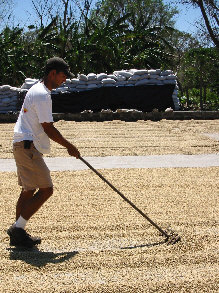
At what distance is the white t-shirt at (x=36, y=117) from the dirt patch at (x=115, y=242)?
0.87 m

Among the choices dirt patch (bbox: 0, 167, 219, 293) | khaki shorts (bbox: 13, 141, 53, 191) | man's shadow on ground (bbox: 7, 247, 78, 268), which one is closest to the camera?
dirt patch (bbox: 0, 167, 219, 293)

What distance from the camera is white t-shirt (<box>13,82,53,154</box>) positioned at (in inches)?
153

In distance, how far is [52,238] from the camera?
14.4ft

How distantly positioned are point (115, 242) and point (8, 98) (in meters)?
13.3

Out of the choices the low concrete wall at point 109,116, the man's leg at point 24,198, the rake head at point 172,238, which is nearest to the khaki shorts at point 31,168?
the man's leg at point 24,198

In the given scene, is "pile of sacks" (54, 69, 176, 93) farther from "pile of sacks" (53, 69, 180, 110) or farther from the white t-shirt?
the white t-shirt

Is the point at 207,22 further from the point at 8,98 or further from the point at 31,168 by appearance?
the point at 31,168

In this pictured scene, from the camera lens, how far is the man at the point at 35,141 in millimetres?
3920

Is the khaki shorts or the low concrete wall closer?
the khaki shorts

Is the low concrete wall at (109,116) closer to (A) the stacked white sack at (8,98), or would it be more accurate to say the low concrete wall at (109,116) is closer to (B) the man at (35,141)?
(A) the stacked white sack at (8,98)

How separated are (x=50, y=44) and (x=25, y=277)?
60.3 feet

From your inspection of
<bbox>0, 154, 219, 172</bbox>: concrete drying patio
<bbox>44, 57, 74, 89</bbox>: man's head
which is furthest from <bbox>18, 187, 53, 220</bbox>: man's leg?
<bbox>0, 154, 219, 172</bbox>: concrete drying patio

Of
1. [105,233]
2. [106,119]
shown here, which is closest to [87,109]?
[106,119]

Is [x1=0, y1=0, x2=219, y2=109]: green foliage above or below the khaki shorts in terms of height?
above
